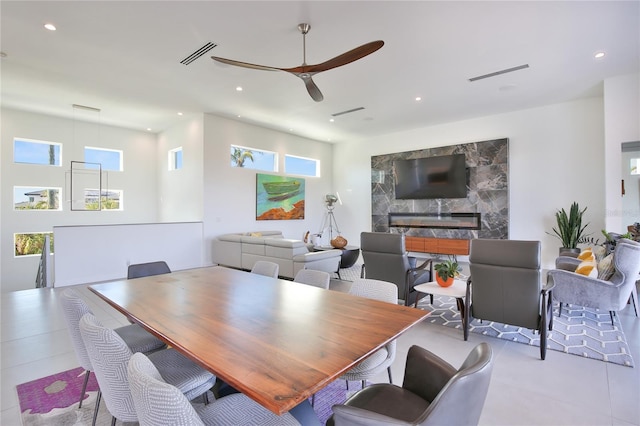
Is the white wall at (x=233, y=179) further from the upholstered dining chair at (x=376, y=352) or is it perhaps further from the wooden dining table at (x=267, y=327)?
the upholstered dining chair at (x=376, y=352)

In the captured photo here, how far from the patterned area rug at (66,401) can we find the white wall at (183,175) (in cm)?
480

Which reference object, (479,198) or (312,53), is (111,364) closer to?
(312,53)

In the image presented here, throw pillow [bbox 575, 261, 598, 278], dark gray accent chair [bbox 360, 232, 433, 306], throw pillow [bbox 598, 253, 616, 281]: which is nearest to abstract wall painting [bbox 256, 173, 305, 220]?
dark gray accent chair [bbox 360, 232, 433, 306]

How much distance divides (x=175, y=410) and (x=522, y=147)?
774 centimetres

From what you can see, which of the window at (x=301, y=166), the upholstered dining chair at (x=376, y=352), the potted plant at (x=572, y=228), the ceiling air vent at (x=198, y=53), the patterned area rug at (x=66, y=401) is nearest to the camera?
the upholstered dining chair at (x=376, y=352)

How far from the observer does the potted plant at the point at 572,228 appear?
5.70m

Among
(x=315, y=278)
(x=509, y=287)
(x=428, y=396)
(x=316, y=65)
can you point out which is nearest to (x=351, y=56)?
(x=316, y=65)

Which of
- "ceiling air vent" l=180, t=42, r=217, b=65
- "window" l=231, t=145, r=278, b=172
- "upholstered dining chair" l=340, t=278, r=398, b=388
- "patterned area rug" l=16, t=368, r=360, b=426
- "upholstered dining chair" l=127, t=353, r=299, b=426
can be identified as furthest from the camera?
"window" l=231, t=145, r=278, b=172

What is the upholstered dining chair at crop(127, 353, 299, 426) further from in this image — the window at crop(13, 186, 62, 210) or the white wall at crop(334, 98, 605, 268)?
the window at crop(13, 186, 62, 210)

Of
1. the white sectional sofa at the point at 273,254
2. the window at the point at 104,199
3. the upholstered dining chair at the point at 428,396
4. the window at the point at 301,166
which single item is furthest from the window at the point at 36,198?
the upholstered dining chair at the point at 428,396

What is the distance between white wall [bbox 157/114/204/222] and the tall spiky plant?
7.41 meters

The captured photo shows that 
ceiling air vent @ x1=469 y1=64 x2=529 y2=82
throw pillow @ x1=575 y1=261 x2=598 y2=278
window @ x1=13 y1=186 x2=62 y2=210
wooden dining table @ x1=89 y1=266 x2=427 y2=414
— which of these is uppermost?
ceiling air vent @ x1=469 y1=64 x2=529 y2=82

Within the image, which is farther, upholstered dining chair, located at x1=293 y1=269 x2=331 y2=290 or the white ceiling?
the white ceiling

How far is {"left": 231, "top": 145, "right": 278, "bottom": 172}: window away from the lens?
7551mm
